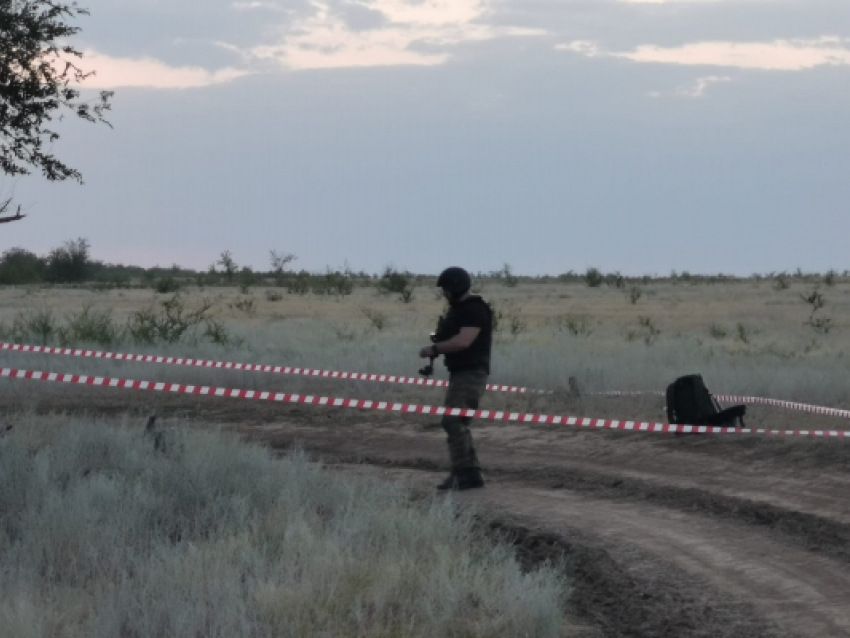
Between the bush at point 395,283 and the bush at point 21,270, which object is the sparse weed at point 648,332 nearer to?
the bush at point 395,283

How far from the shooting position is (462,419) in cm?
1268

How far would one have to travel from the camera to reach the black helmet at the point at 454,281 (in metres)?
12.4

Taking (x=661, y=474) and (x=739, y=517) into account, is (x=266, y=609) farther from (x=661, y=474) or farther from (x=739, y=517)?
(x=661, y=474)

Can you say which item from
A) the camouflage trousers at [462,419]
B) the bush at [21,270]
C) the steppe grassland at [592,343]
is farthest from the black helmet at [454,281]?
the bush at [21,270]

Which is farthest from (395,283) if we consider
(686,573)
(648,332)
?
(686,573)

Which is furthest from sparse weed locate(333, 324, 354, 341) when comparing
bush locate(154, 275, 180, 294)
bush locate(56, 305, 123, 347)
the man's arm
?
bush locate(154, 275, 180, 294)

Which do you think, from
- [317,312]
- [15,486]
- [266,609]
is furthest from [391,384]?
[317,312]

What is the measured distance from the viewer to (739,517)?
11.0m

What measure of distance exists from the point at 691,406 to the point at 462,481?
3948 millimetres

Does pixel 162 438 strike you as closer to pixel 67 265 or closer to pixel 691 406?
pixel 691 406

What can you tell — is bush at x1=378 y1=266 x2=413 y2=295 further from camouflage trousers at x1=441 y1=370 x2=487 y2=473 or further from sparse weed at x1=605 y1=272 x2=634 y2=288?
camouflage trousers at x1=441 y1=370 x2=487 y2=473

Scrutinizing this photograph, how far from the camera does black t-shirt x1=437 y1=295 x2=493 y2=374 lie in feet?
40.8

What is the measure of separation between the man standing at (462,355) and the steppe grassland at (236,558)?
1.33 meters

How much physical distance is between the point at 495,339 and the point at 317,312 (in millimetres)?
19008
